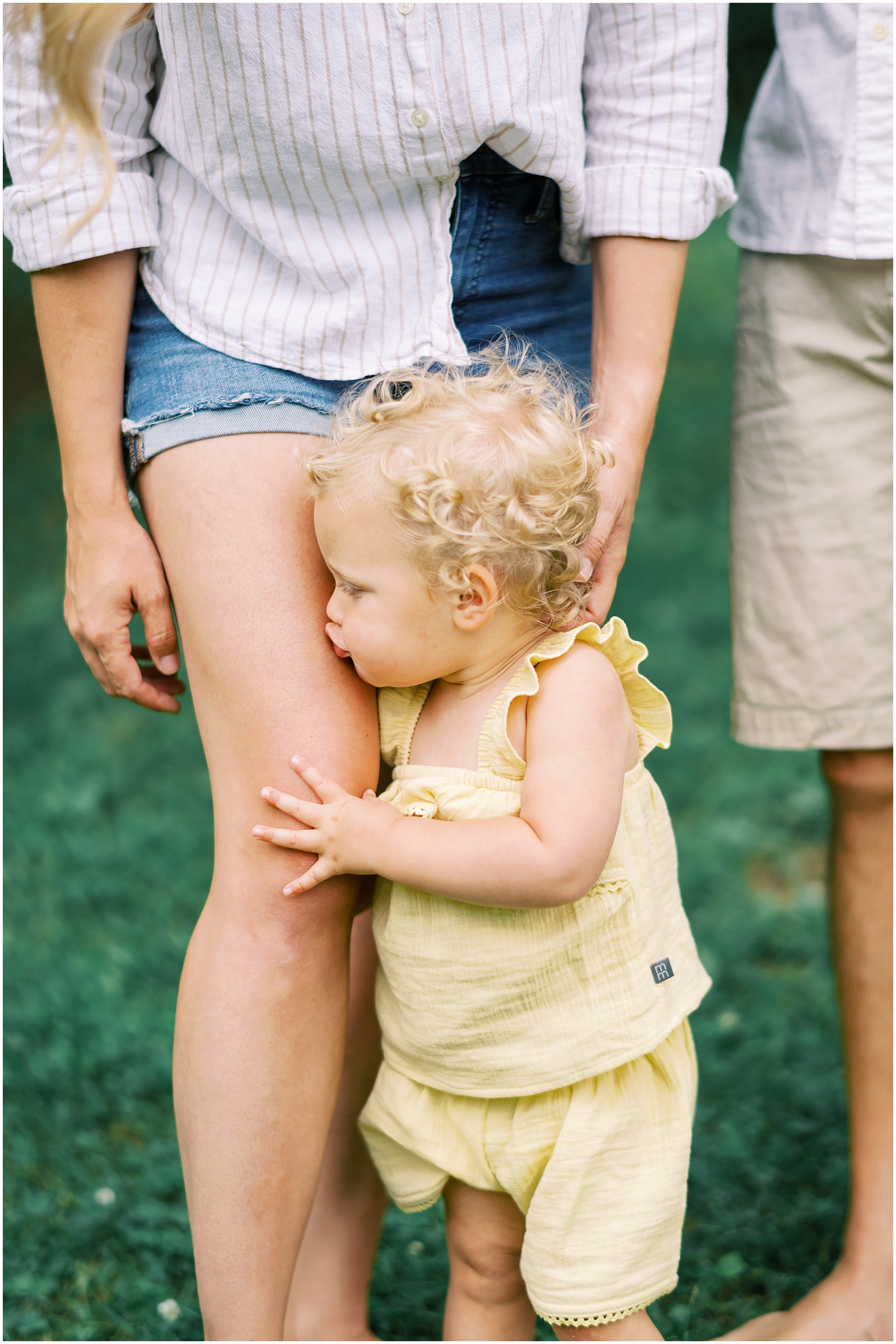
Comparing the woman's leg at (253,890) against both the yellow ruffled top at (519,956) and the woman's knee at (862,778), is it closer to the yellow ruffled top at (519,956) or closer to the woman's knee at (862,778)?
the yellow ruffled top at (519,956)

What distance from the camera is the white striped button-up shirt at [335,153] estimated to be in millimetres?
1488

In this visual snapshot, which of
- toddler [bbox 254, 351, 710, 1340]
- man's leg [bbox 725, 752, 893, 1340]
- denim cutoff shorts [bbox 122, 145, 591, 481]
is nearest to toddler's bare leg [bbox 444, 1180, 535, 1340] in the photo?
toddler [bbox 254, 351, 710, 1340]

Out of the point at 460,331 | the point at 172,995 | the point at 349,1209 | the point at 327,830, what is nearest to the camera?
the point at 327,830

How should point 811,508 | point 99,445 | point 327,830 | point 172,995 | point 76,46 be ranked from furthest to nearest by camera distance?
point 172,995 < point 811,508 < point 99,445 < point 327,830 < point 76,46

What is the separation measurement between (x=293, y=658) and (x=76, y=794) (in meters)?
2.55

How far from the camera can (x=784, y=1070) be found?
282cm

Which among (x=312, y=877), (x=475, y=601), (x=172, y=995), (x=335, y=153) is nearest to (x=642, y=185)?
(x=335, y=153)

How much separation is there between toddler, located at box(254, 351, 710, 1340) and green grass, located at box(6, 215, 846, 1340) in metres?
0.67

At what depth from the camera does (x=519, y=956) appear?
157 centimetres

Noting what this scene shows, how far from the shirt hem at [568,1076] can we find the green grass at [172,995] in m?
0.76

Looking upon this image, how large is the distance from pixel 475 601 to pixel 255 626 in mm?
268

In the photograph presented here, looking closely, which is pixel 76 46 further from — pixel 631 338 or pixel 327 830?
pixel 327 830

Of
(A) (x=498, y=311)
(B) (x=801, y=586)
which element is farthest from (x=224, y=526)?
(B) (x=801, y=586)

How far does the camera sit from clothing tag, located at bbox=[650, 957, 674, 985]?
1.64 m
